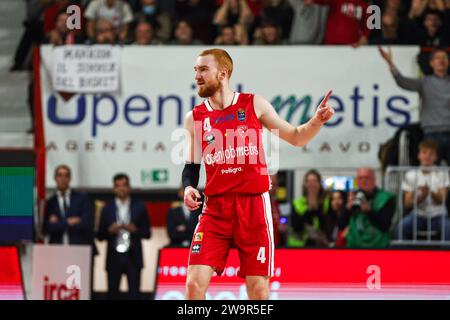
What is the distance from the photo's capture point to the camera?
38.5ft

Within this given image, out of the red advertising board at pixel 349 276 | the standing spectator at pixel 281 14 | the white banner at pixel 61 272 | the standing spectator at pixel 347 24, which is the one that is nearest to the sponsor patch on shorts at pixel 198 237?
→ the red advertising board at pixel 349 276

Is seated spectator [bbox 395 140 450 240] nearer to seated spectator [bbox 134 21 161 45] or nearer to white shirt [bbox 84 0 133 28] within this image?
seated spectator [bbox 134 21 161 45]

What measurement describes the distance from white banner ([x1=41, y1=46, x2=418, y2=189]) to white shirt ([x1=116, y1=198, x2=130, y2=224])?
70 cm

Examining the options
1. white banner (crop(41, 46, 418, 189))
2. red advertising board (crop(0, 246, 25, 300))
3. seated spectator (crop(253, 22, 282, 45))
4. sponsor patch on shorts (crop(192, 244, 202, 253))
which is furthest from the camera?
seated spectator (crop(253, 22, 282, 45))

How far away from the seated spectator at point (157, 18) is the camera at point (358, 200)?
3.77 metres

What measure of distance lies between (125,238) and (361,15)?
3.88m

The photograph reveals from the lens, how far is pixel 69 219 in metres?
12.7

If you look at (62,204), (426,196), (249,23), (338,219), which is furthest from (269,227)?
(249,23)

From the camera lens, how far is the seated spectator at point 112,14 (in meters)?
14.3

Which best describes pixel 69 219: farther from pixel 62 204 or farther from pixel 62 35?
pixel 62 35

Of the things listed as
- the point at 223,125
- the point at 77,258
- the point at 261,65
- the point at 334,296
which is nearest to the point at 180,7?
the point at 261,65

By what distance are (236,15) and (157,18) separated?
1.02 metres

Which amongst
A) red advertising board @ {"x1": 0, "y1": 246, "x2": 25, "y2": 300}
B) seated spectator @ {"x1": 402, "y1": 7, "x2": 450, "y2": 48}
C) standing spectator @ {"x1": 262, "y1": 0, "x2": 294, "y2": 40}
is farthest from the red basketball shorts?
standing spectator @ {"x1": 262, "y1": 0, "x2": 294, "y2": 40}
